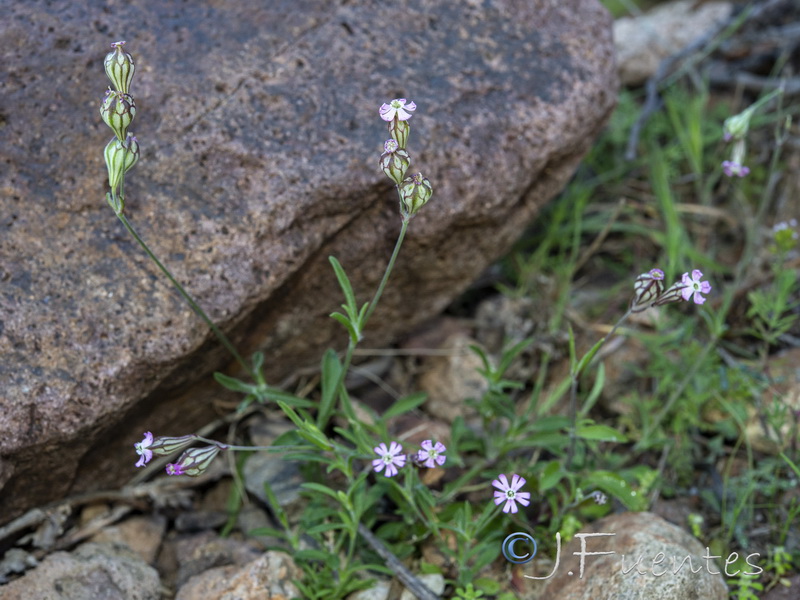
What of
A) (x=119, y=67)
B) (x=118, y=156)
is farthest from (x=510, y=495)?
(x=119, y=67)

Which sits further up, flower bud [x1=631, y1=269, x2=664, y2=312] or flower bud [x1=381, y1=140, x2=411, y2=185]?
flower bud [x1=381, y1=140, x2=411, y2=185]

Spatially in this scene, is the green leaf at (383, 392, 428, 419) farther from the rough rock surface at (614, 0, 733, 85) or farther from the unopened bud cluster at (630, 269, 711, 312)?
the rough rock surface at (614, 0, 733, 85)

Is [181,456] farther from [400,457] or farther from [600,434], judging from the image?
[600,434]

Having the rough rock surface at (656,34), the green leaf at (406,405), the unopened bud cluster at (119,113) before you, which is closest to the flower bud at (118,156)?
the unopened bud cluster at (119,113)

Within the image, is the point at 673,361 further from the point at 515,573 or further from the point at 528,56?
the point at 528,56

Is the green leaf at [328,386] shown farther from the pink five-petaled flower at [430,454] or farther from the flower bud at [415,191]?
the flower bud at [415,191]

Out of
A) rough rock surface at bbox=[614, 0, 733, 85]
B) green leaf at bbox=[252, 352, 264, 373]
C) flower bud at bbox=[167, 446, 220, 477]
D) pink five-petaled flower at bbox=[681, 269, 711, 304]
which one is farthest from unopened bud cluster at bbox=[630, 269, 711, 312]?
rough rock surface at bbox=[614, 0, 733, 85]
